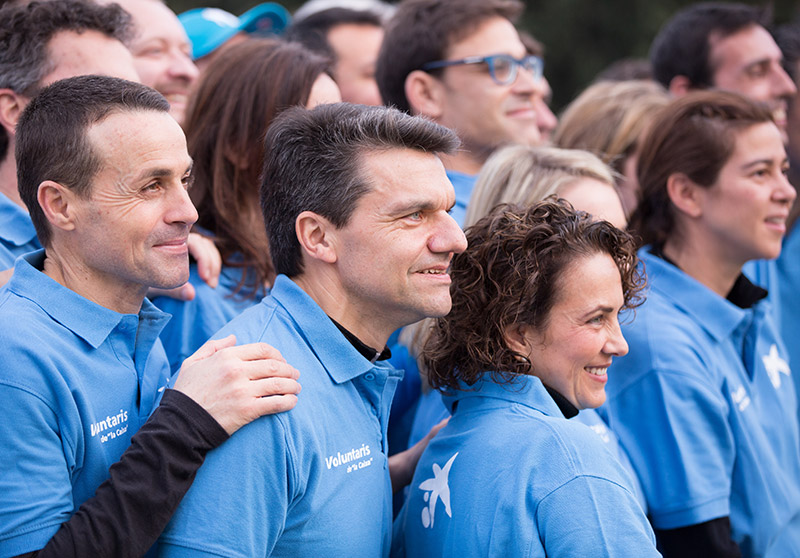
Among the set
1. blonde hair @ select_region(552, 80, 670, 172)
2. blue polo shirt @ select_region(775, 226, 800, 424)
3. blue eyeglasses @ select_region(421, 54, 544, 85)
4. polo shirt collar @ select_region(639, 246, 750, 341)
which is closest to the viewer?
polo shirt collar @ select_region(639, 246, 750, 341)

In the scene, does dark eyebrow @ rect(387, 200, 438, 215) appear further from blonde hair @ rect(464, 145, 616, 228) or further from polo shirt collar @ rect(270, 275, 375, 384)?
blonde hair @ rect(464, 145, 616, 228)

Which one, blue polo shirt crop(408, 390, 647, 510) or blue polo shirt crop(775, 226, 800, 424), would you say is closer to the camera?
blue polo shirt crop(408, 390, 647, 510)

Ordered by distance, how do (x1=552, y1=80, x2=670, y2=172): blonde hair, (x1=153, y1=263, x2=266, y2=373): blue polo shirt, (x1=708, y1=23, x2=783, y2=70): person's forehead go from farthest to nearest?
(x1=708, y1=23, x2=783, y2=70): person's forehead
(x1=552, y1=80, x2=670, y2=172): blonde hair
(x1=153, y1=263, x2=266, y2=373): blue polo shirt

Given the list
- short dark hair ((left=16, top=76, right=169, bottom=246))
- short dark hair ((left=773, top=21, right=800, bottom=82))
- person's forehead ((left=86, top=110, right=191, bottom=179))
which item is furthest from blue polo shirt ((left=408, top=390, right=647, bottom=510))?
short dark hair ((left=773, top=21, right=800, bottom=82))

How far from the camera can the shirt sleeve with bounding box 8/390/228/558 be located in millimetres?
1805

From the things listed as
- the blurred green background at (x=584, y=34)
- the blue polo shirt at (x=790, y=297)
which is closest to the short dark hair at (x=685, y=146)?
the blue polo shirt at (x=790, y=297)

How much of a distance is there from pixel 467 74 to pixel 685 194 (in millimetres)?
1199

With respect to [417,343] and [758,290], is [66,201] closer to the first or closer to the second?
[417,343]

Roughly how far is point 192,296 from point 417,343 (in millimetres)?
761

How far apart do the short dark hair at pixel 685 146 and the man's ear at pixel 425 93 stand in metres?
1.02

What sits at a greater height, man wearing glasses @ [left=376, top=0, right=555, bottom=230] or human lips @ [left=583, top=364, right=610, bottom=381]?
man wearing glasses @ [left=376, top=0, right=555, bottom=230]

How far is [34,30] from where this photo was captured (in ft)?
9.23

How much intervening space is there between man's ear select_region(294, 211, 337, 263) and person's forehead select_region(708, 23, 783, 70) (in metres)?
4.29

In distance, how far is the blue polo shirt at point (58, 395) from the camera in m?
1.83
